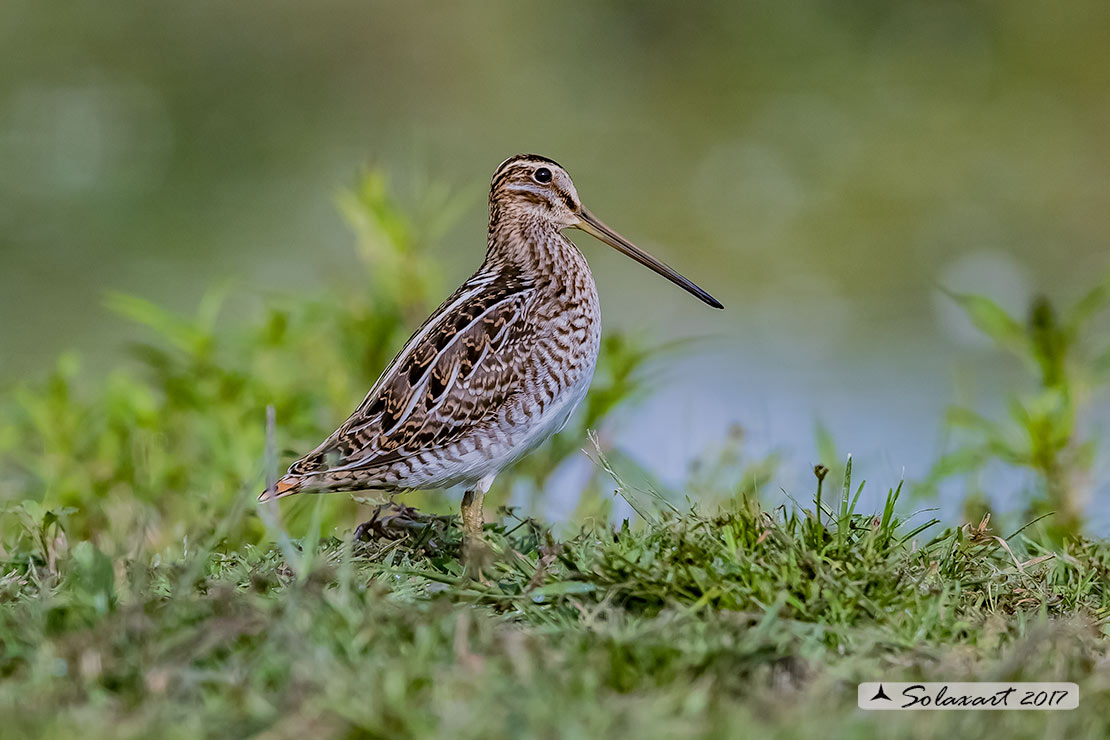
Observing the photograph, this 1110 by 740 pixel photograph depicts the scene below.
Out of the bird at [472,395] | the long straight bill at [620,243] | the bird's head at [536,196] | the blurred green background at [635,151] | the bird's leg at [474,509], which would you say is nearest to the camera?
the bird's leg at [474,509]

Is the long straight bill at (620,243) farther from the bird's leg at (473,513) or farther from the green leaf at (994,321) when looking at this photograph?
the bird's leg at (473,513)

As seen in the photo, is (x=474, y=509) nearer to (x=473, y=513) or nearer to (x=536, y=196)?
(x=473, y=513)

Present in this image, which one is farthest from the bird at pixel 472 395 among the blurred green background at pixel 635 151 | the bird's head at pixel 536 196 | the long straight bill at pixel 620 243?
the blurred green background at pixel 635 151

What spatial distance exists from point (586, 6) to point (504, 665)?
1013 centimetres

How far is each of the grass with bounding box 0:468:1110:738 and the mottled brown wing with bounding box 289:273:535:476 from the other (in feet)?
1.88

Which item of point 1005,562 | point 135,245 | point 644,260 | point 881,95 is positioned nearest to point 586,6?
point 881,95

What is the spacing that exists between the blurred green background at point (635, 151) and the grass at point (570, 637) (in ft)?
14.2

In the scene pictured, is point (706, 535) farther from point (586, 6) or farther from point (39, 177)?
point (586, 6)

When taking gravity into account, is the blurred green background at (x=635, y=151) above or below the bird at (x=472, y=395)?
above

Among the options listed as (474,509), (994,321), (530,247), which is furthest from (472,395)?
(994,321)

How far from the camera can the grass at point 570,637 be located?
98.0 inches

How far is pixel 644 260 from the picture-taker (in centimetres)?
518

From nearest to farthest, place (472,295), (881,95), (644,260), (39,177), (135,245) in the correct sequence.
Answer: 1. (472,295)
2. (644,260)
3. (135,245)
4. (39,177)
5. (881,95)

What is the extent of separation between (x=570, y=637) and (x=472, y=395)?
147cm
